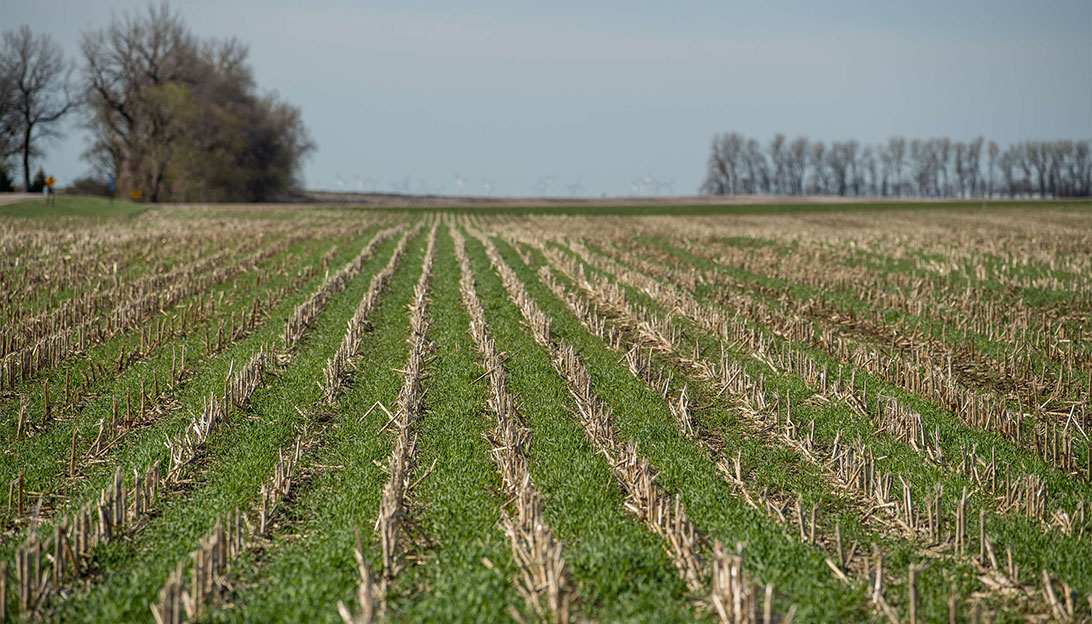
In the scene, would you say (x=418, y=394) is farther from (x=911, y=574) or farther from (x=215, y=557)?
(x=911, y=574)

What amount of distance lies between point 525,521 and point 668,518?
87 cm

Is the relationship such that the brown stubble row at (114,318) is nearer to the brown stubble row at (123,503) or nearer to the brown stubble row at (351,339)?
the brown stubble row at (123,503)

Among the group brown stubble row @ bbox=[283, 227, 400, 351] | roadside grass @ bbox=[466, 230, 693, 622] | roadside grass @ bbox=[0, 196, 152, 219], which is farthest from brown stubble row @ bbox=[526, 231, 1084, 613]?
roadside grass @ bbox=[0, 196, 152, 219]

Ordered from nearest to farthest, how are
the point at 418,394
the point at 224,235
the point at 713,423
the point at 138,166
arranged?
the point at 713,423, the point at 418,394, the point at 224,235, the point at 138,166

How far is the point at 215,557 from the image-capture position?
13.8 feet

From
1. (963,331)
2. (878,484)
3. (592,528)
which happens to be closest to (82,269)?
(592,528)

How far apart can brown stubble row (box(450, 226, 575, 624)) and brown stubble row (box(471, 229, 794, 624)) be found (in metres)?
0.63

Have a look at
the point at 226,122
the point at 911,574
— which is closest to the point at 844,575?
the point at 911,574

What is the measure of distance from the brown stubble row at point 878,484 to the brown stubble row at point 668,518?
0.71 metres

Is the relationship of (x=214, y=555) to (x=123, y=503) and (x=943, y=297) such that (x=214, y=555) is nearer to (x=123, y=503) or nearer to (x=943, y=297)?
(x=123, y=503)

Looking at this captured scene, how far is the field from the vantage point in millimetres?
4109

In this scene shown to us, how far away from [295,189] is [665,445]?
83395 mm

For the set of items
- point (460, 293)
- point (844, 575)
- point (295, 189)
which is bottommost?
point (844, 575)

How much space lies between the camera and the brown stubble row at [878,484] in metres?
4.41
